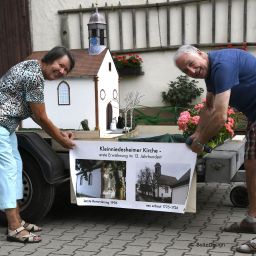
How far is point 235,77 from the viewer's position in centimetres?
358

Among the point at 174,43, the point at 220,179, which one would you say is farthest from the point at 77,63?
the point at 174,43

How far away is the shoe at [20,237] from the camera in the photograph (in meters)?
3.99

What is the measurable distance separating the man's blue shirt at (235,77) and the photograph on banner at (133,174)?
551 mm

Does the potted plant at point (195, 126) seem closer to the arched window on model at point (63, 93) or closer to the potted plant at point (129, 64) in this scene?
the arched window on model at point (63, 93)

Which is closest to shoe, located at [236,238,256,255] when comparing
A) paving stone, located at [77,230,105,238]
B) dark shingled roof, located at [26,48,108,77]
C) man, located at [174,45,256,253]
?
man, located at [174,45,256,253]

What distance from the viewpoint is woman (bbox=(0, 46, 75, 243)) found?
3.88m

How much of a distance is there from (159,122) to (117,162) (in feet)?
9.20

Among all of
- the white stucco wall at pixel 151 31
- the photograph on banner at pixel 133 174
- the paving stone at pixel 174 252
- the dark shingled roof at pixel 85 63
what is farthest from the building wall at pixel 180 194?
the white stucco wall at pixel 151 31

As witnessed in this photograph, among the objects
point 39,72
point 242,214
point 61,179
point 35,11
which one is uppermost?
point 35,11

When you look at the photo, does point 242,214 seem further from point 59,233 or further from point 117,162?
point 59,233

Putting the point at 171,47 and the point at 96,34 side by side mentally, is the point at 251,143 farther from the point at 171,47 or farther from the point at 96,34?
the point at 171,47

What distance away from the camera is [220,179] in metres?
4.10

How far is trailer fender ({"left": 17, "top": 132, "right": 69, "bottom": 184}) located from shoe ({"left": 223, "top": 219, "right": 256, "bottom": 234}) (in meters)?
1.48

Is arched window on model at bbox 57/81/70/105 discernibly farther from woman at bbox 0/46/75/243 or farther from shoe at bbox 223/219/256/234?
shoe at bbox 223/219/256/234
